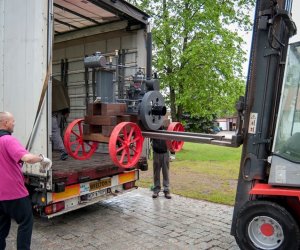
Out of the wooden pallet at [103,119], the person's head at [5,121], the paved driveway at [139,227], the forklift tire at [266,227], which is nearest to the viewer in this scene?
the forklift tire at [266,227]

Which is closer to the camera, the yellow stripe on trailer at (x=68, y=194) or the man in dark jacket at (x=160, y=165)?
the yellow stripe on trailer at (x=68, y=194)

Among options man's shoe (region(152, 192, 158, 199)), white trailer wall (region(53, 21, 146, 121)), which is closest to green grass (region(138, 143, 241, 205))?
man's shoe (region(152, 192, 158, 199))

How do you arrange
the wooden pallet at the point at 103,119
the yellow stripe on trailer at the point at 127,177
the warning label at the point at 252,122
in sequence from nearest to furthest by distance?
the warning label at the point at 252,122 < the wooden pallet at the point at 103,119 < the yellow stripe on trailer at the point at 127,177

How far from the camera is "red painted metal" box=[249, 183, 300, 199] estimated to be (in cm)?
377

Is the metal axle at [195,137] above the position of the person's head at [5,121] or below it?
below

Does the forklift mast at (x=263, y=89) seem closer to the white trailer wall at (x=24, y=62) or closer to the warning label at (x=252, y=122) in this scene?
the warning label at (x=252, y=122)

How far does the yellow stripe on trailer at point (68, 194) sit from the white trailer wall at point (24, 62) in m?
0.75

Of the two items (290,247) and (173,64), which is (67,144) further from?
(173,64)

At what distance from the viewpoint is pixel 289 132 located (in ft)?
12.8

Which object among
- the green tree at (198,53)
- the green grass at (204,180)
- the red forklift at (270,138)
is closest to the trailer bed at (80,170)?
the green grass at (204,180)

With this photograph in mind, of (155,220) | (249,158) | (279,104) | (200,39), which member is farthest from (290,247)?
(200,39)

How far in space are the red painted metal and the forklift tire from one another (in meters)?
0.12

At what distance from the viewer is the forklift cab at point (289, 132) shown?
12.5ft

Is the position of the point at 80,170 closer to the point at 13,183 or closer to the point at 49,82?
the point at 49,82
